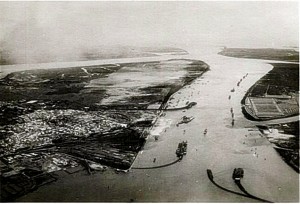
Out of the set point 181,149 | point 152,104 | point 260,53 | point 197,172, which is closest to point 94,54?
point 152,104

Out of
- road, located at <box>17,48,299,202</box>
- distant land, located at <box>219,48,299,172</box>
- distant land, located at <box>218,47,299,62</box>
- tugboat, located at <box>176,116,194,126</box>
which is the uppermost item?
distant land, located at <box>218,47,299,62</box>

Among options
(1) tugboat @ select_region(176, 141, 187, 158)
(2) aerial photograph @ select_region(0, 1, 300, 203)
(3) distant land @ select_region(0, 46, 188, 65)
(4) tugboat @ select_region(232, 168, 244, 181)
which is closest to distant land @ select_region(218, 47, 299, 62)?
(2) aerial photograph @ select_region(0, 1, 300, 203)

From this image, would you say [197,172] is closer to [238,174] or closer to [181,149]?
[238,174]

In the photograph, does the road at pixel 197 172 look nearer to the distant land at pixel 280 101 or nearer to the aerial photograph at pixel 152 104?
the aerial photograph at pixel 152 104

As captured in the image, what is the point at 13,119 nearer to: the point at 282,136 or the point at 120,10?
the point at 120,10

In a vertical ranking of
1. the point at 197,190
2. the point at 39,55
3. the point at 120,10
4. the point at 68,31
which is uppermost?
the point at 120,10

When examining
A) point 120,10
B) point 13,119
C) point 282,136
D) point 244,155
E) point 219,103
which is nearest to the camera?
point 244,155

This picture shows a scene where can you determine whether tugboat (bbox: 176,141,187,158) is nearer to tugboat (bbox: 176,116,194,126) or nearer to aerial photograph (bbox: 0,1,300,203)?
aerial photograph (bbox: 0,1,300,203)

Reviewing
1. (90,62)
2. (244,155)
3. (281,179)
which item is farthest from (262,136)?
(90,62)
